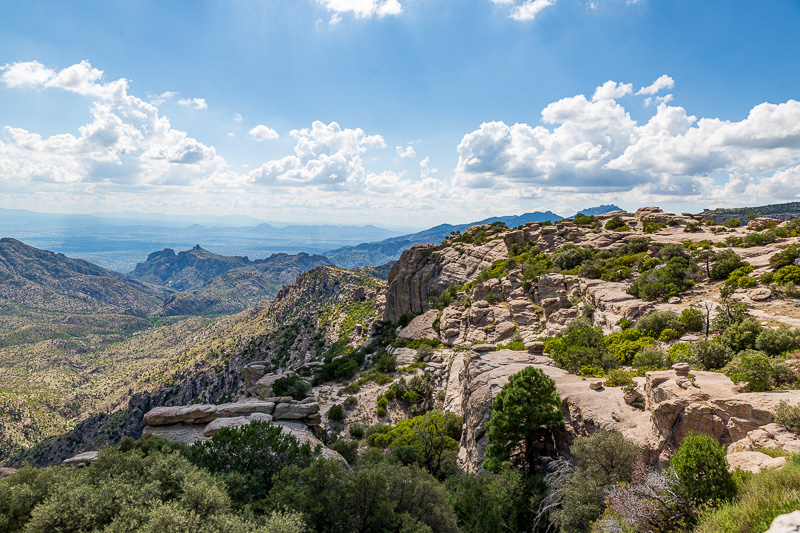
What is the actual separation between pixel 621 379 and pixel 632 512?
30.4ft

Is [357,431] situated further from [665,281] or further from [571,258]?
[571,258]

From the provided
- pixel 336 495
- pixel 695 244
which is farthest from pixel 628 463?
pixel 695 244

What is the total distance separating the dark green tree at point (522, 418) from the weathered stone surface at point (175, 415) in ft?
61.7

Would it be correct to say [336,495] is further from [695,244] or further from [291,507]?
[695,244]

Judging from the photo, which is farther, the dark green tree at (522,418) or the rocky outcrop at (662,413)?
the dark green tree at (522,418)

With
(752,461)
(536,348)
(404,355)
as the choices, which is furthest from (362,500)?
(404,355)

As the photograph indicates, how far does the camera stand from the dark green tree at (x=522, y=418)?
16156 mm

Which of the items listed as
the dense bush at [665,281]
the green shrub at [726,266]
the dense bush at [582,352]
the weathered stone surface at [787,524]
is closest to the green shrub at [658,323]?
the dense bush at [582,352]

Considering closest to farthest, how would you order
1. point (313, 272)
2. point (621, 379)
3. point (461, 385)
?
point (621, 379) < point (461, 385) < point (313, 272)

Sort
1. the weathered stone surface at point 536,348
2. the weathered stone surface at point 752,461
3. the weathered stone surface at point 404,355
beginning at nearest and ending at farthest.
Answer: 1. the weathered stone surface at point 752,461
2. the weathered stone surface at point 536,348
3. the weathered stone surface at point 404,355

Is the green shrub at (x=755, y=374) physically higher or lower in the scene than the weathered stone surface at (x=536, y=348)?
higher

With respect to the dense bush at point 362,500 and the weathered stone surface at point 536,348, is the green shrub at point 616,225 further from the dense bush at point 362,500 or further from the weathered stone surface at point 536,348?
the dense bush at point 362,500

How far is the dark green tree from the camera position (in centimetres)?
1616

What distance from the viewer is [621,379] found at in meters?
17.5
